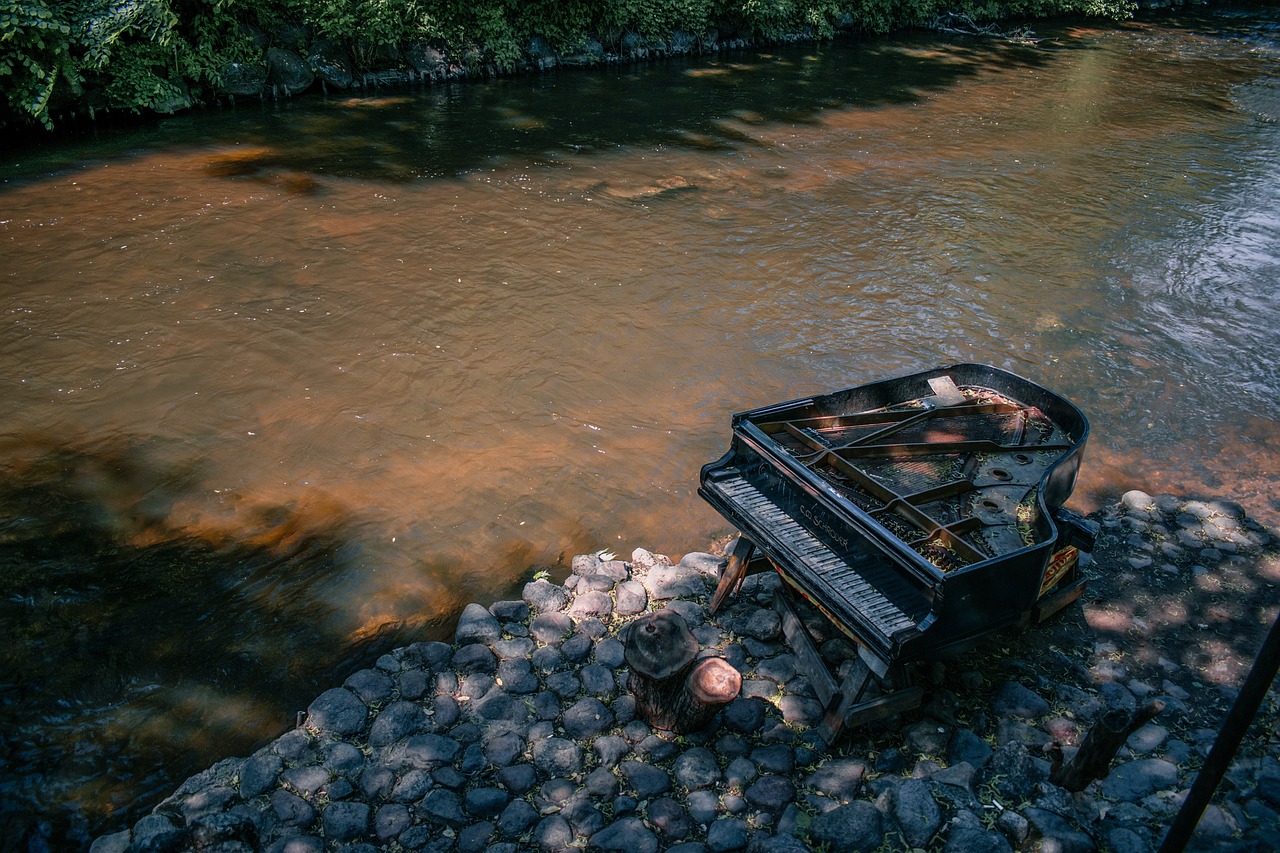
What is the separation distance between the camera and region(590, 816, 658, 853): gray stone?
367 cm

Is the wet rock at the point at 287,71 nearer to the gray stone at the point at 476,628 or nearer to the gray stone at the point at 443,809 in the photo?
Answer: the gray stone at the point at 476,628

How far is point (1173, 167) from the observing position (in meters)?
13.8

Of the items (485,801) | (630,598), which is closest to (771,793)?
(485,801)

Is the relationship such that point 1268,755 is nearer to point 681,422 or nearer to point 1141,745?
point 1141,745

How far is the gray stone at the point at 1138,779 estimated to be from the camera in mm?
3803

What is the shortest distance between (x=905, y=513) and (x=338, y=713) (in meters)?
3.12

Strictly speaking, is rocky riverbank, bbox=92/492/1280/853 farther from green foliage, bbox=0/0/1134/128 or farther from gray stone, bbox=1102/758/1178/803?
green foliage, bbox=0/0/1134/128

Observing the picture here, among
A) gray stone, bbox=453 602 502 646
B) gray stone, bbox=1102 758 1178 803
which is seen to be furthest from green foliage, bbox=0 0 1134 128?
gray stone, bbox=1102 758 1178 803

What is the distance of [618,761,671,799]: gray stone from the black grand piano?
0.89m

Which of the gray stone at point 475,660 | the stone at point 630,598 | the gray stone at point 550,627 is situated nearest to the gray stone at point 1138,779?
the stone at point 630,598

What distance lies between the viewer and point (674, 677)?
411 cm

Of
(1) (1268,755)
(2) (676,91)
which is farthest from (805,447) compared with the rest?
(2) (676,91)

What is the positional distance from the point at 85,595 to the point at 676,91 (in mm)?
14455

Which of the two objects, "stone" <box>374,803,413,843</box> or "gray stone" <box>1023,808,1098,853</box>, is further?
"stone" <box>374,803,413,843</box>
